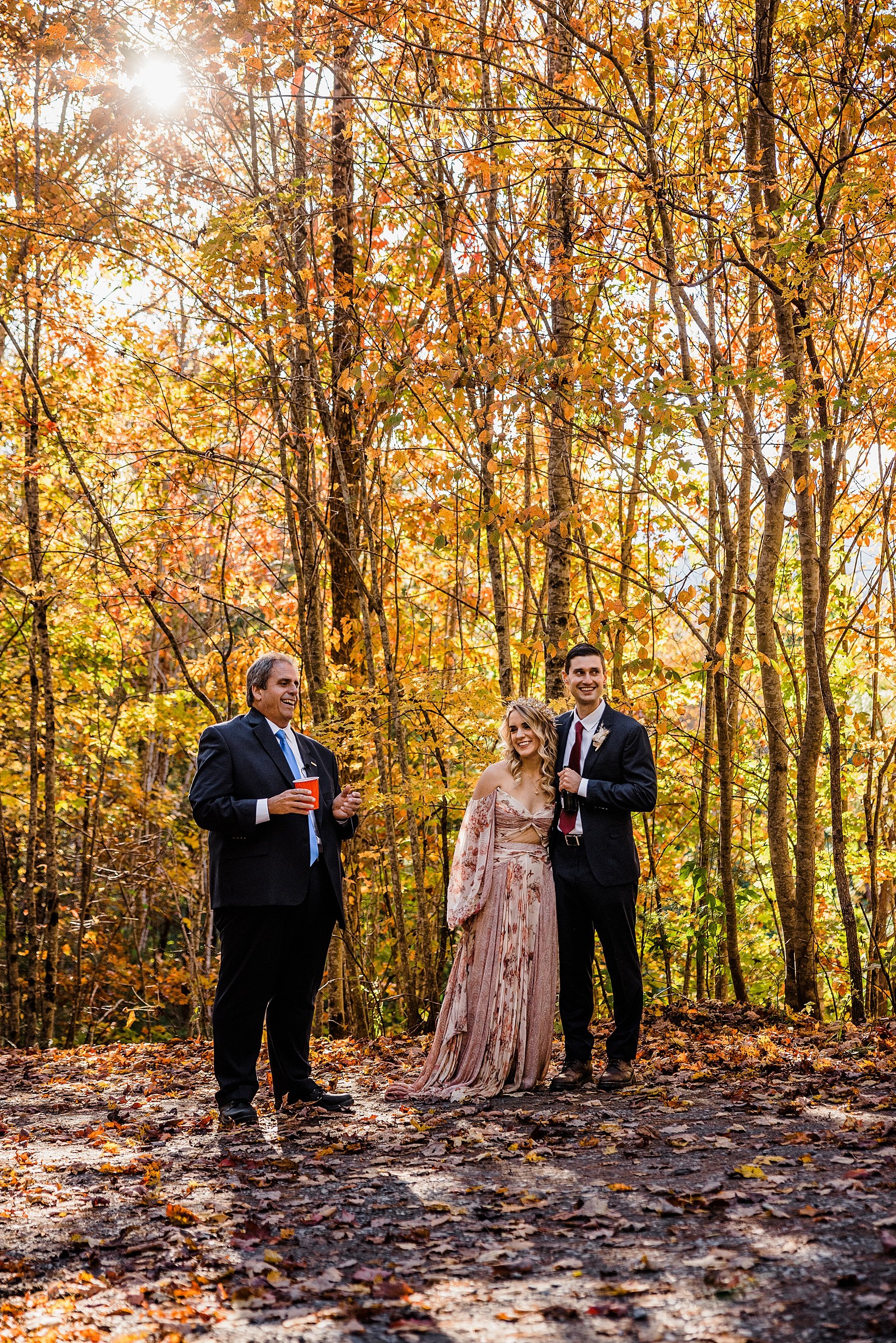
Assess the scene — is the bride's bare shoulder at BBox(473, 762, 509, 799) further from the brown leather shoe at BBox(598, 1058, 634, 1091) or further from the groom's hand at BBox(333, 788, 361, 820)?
the brown leather shoe at BBox(598, 1058, 634, 1091)

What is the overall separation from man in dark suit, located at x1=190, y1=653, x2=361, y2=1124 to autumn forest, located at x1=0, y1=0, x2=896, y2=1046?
1830 millimetres

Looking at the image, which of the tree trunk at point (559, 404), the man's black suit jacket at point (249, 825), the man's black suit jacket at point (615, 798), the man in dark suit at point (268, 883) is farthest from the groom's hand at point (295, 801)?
the tree trunk at point (559, 404)

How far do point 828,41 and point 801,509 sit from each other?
2.71m

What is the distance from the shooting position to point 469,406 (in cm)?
671

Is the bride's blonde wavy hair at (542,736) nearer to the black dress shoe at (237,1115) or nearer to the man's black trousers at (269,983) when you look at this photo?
the man's black trousers at (269,983)

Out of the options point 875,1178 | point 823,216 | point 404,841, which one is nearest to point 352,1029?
→ point 404,841

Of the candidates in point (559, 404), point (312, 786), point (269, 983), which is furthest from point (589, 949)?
point (559, 404)

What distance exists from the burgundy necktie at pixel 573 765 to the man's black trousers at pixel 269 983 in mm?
1066

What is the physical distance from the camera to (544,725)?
16.0ft

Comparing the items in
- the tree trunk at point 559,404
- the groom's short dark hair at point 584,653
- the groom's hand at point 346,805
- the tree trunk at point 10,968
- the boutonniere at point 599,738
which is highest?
the tree trunk at point 559,404

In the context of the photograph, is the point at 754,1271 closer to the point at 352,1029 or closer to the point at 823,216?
the point at 823,216

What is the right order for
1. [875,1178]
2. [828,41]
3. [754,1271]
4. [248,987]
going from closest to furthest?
[754,1271], [875,1178], [248,987], [828,41]

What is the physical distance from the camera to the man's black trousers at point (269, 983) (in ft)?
14.2

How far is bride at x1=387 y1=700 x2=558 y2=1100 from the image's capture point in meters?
4.77
